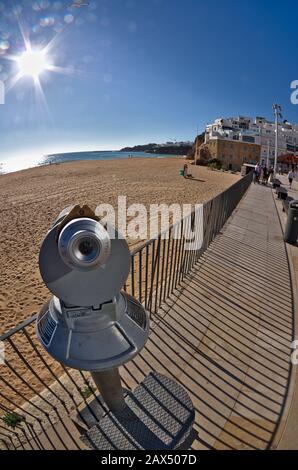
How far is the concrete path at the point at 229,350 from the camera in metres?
2.42

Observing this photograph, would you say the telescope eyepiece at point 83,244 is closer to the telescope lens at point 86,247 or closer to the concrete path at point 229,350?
the telescope lens at point 86,247

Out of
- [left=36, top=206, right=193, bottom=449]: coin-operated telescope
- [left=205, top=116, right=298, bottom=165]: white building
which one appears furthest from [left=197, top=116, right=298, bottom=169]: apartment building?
[left=36, top=206, right=193, bottom=449]: coin-operated telescope

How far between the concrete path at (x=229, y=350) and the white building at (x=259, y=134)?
54.1m

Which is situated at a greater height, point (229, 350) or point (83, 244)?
point (83, 244)

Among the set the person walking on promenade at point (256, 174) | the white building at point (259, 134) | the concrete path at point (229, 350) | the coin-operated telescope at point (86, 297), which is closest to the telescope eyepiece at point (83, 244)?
the coin-operated telescope at point (86, 297)

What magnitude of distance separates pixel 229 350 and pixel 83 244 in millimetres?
2735

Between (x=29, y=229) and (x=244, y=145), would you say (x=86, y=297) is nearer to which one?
(x=29, y=229)

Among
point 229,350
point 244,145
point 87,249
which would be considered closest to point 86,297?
point 87,249

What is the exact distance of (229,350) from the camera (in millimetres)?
3240

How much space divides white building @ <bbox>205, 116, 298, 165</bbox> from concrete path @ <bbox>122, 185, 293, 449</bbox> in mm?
54088

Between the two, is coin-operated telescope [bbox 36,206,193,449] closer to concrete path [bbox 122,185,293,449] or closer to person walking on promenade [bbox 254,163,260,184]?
concrete path [bbox 122,185,293,449]

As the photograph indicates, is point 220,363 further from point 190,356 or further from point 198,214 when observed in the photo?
point 198,214
